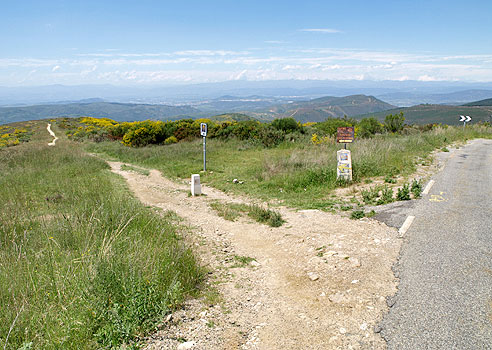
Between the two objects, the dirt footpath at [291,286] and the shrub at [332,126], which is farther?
the shrub at [332,126]

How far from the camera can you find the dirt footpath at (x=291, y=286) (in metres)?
3.09

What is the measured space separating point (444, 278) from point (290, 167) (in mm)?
8527

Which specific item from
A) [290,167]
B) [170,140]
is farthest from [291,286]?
[170,140]

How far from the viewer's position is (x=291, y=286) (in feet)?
13.9

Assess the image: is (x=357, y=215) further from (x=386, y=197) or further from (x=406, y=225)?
(x=386, y=197)

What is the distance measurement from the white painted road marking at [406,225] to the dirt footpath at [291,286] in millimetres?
133

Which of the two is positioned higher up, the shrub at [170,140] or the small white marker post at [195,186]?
the shrub at [170,140]

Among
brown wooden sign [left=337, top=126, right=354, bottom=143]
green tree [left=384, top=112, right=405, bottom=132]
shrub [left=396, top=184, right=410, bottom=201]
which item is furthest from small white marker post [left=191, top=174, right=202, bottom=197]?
green tree [left=384, top=112, right=405, bottom=132]

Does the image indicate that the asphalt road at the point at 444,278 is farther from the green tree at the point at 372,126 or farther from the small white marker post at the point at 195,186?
the green tree at the point at 372,126

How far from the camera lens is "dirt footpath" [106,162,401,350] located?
3086 mm

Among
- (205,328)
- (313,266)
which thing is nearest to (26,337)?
(205,328)

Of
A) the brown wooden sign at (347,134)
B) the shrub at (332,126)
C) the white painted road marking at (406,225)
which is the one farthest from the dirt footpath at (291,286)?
the shrub at (332,126)

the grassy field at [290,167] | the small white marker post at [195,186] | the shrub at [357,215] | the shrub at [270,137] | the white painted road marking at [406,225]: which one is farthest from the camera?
the shrub at [270,137]

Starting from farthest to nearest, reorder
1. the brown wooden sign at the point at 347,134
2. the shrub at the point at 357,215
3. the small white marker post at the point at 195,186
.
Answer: the brown wooden sign at the point at 347,134 → the small white marker post at the point at 195,186 → the shrub at the point at 357,215
